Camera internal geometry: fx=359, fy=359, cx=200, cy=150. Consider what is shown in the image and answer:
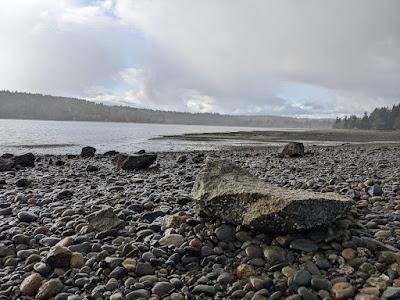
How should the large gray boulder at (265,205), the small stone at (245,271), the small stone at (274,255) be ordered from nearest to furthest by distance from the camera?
the small stone at (245,271) → the small stone at (274,255) → the large gray boulder at (265,205)

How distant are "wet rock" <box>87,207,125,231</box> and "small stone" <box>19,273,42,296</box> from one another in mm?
1780

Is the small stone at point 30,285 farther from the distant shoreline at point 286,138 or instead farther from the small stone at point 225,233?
the distant shoreline at point 286,138

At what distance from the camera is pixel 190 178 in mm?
12820

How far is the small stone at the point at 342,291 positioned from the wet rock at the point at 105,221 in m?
3.84

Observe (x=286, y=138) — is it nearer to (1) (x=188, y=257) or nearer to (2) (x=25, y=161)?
(2) (x=25, y=161)

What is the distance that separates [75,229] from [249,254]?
3.34 meters

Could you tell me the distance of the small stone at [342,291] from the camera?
4.20 metres

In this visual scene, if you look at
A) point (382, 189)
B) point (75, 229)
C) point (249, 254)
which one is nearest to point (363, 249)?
point (249, 254)

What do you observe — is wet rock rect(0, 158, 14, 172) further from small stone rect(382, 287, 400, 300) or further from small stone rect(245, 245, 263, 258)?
small stone rect(382, 287, 400, 300)

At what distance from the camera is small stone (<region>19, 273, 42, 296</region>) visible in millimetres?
4547

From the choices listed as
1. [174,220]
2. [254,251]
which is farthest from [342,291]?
[174,220]

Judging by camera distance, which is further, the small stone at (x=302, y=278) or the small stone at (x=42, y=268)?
the small stone at (x=42, y=268)

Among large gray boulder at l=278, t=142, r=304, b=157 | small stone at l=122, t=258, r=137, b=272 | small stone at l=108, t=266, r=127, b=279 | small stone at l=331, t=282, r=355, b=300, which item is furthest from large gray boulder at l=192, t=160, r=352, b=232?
large gray boulder at l=278, t=142, r=304, b=157

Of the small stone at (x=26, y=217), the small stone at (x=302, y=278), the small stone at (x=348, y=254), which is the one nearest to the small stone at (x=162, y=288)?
the small stone at (x=302, y=278)
